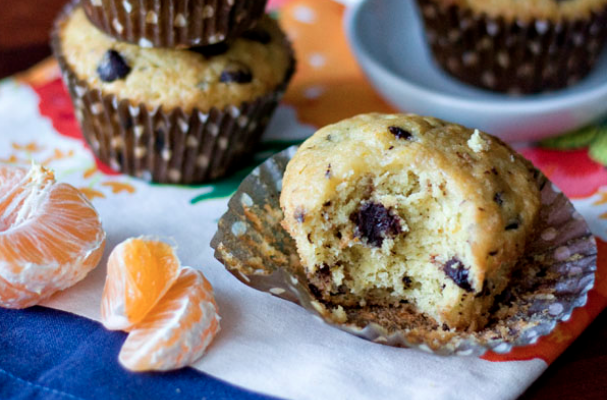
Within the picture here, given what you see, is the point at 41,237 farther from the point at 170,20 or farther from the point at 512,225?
the point at 512,225

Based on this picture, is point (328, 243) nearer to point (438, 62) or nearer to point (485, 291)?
point (485, 291)

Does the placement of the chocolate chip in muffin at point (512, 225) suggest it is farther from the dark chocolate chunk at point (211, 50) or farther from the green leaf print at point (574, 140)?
the dark chocolate chunk at point (211, 50)

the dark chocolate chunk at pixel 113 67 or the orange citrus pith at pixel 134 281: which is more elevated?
the dark chocolate chunk at pixel 113 67

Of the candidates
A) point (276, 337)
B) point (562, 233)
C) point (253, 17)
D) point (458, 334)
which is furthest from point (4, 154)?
point (562, 233)

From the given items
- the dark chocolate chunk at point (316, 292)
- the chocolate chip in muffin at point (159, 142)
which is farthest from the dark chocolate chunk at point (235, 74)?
the dark chocolate chunk at point (316, 292)

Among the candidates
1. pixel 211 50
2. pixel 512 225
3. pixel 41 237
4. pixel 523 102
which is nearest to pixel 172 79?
pixel 211 50

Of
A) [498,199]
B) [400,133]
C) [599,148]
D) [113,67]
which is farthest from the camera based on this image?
[599,148]
